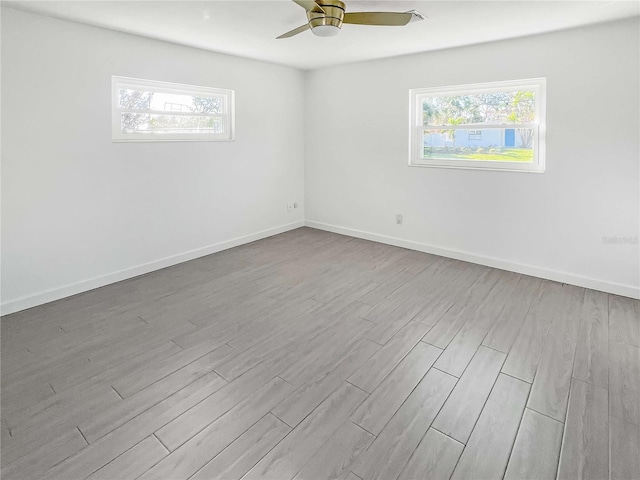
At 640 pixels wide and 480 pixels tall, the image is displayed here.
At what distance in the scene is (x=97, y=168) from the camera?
3.44m

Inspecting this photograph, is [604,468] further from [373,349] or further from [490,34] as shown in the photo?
Answer: [490,34]

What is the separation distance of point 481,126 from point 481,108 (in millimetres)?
195

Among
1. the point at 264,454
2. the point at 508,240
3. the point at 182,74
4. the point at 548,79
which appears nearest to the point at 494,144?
the point at 548,79

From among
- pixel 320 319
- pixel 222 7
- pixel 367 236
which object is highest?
pixel 222 7

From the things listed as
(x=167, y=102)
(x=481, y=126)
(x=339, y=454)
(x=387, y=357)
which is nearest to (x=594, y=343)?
(x=387, y=357)

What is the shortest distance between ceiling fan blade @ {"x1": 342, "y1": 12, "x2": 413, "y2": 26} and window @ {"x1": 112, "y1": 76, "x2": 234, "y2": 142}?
7.62 feet

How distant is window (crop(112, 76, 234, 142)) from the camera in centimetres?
362

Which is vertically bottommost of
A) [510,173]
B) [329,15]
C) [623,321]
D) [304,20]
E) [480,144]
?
[623,321]

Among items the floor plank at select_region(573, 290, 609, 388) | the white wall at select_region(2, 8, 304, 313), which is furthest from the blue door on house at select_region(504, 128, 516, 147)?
the white wall at select_region(2, 8, 304, 313)

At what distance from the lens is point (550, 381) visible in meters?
2.17

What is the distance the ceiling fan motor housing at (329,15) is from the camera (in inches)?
92.3

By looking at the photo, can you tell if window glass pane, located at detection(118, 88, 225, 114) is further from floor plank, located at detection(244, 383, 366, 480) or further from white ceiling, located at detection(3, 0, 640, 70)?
floor plank, located at detection(244, 383, 366, 480)

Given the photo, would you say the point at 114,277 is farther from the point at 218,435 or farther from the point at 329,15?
the point at 329,15

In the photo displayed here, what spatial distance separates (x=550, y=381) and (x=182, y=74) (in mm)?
4262
